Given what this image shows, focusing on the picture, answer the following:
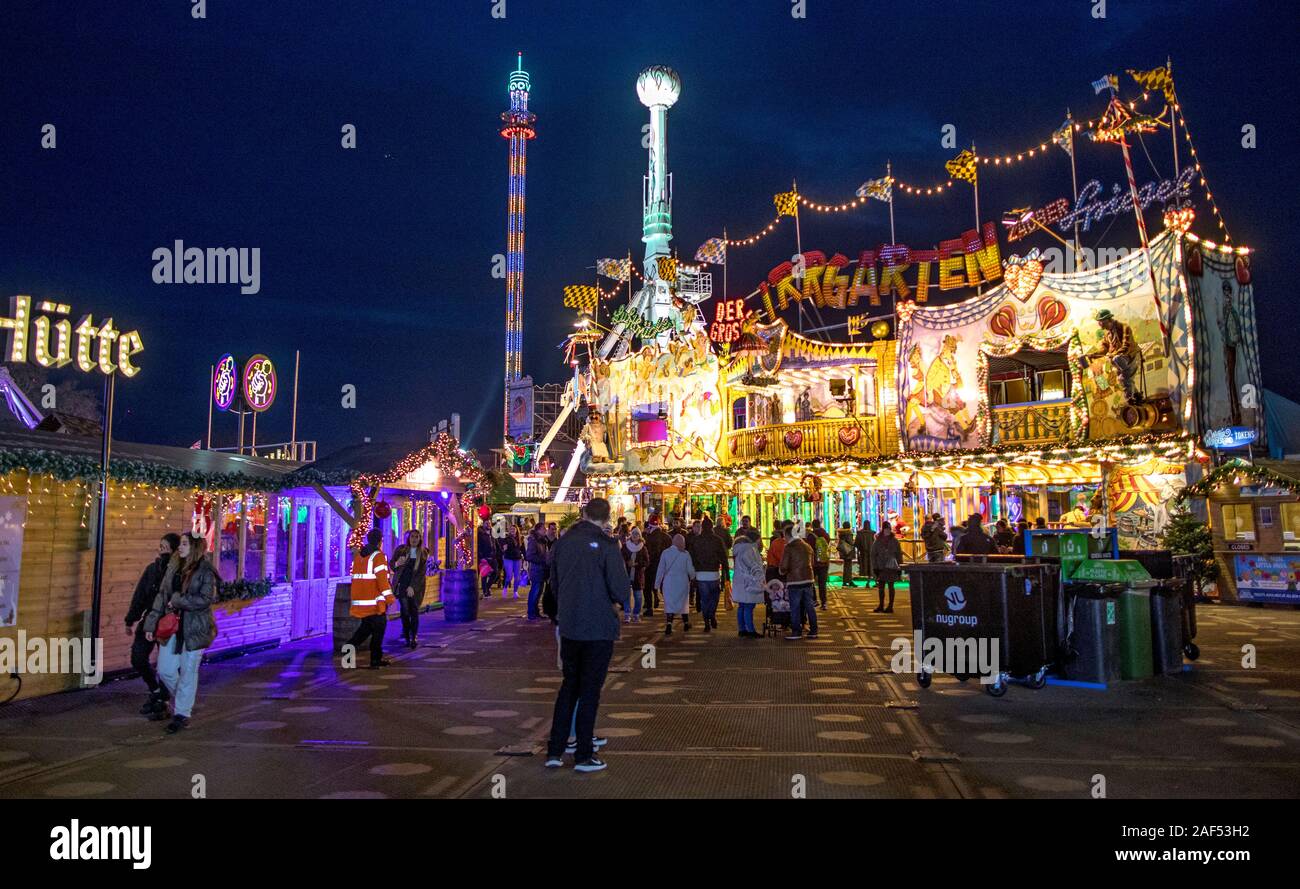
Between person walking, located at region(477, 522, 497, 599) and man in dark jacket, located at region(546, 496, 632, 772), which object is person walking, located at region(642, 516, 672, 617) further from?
man in dark jacket, located at region(546, 496, 632, 772)

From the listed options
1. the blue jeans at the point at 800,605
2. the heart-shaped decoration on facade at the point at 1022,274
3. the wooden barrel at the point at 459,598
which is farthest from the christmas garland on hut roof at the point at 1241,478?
the wooden barrel at the point at 459,598

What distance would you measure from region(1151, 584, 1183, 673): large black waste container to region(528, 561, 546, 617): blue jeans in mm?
10156

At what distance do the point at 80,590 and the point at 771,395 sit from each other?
816 inches

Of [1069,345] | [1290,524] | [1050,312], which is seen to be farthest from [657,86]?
[1290,524]

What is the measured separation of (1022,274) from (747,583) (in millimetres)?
13367

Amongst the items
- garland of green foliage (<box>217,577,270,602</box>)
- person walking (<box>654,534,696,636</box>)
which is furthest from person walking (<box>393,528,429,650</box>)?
person walking (<box>654,534,696,636</box>)

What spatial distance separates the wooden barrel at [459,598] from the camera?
51.7 feet

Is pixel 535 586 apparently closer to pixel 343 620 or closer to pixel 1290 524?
pixel 343 620

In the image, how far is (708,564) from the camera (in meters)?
13.6

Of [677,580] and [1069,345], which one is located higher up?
[1069,345]

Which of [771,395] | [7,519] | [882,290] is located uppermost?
[882,290]

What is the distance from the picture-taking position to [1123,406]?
19.3 metres
